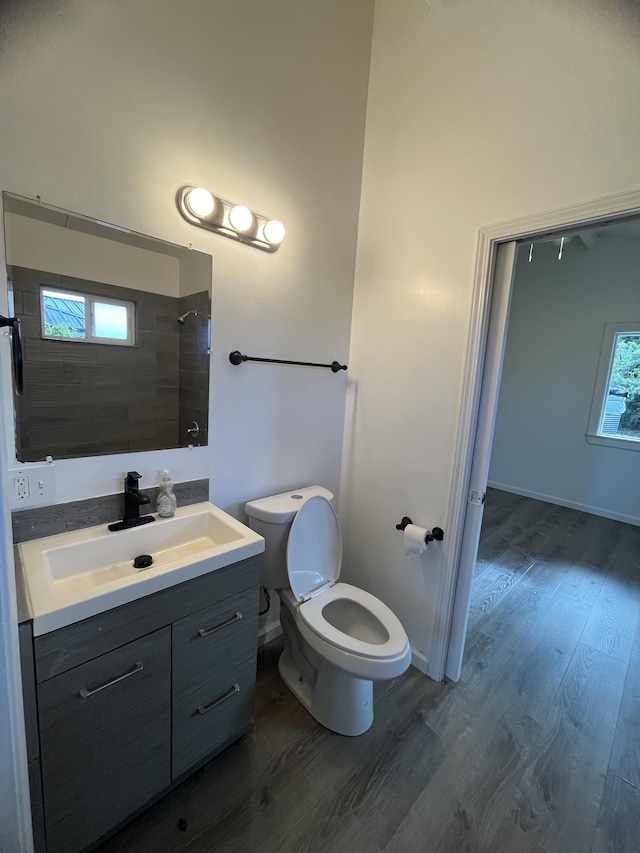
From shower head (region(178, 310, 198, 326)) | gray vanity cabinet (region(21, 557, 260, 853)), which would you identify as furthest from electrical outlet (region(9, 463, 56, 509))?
shower head (region(178, 310, 198, 326))

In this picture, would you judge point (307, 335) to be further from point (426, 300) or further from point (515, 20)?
point (515, 20)

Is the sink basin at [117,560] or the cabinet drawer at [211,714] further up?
the sink basin at [117,560]

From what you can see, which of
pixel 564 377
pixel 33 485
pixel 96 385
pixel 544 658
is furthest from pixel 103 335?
pixel 564 377

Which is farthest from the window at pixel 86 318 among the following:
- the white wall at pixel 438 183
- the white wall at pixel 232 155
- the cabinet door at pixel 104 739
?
the white wall at pixel 438 183

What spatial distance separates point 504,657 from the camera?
6.23ft

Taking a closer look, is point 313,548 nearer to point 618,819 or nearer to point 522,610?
point 618,819

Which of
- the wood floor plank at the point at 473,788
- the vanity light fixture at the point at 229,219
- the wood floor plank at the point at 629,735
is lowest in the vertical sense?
the wood floor plank at the point at 473,788

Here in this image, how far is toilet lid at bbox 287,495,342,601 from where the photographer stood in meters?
1.55

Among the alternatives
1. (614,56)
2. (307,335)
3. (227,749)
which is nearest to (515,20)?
(614,56)

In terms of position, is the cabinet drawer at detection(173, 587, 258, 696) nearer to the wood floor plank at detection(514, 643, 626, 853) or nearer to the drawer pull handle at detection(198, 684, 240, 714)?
the drawer pull handle at detection(198, 684, 240, 714)

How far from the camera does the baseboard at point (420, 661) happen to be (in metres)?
1.76

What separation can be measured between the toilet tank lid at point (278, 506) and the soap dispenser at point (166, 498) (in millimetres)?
338

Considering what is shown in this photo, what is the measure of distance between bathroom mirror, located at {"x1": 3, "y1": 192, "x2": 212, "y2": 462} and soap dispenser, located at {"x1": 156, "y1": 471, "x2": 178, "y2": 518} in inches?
4.9

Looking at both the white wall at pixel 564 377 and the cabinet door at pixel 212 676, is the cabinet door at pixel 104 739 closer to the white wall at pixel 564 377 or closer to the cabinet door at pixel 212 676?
the cabinet door at pixel 212 676
